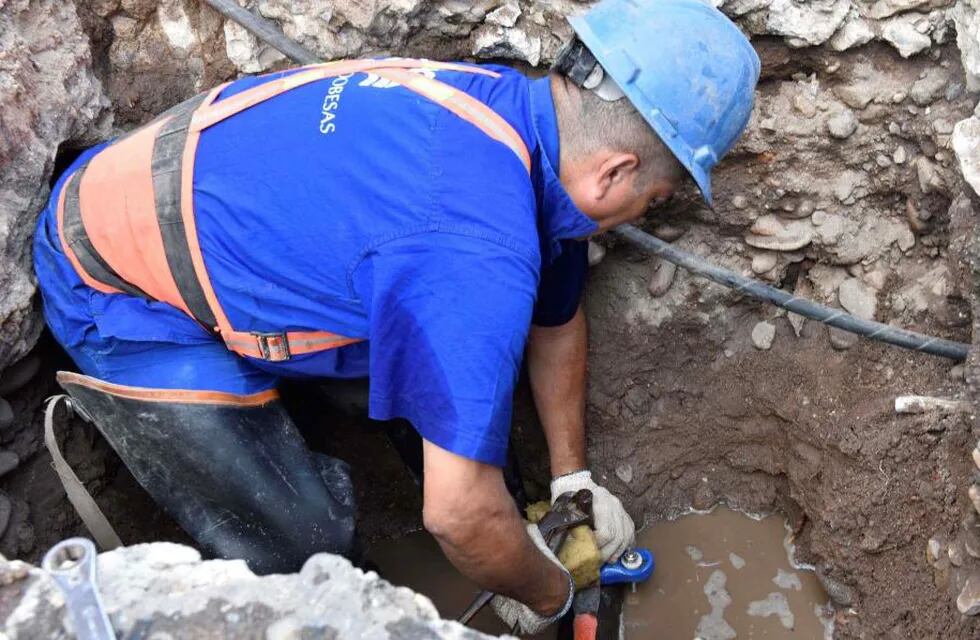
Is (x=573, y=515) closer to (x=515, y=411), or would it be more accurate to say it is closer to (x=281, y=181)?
(x=515, y=411)

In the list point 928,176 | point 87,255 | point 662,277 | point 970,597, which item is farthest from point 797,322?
point 87,255

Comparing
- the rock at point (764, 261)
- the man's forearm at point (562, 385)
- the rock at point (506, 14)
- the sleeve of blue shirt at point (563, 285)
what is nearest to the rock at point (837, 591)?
the man's forearm at point (562, 385)

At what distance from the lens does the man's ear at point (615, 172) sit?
1.60 m

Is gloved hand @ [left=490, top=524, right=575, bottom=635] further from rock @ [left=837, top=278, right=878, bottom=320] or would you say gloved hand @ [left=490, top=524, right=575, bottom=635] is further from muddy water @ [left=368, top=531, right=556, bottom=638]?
rock @ [left=837, top=278, right=878, bottom=320]

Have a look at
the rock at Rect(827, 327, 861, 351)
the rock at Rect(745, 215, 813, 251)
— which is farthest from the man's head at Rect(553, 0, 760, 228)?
the rock at Rect(827, 327, 861, 351)

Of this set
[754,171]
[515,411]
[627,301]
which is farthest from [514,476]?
[754,171]

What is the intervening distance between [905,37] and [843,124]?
0.23 meters

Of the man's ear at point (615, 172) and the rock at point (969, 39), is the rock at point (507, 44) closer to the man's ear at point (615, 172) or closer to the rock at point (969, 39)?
the man's ear at point (615, 172)

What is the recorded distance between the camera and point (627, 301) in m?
2.56

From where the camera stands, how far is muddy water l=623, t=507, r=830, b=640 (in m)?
2.34

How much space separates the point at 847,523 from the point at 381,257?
1.37 m

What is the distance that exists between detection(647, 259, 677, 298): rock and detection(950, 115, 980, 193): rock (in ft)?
2.59

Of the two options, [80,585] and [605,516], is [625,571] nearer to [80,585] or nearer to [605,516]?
[605,516]

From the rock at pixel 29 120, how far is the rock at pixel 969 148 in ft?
6.39
